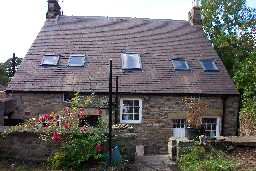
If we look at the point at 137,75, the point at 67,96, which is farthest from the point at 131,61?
the point at 67,96

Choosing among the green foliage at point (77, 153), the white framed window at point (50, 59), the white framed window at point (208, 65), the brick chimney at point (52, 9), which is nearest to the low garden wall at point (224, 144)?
the green foliage at point (77, 153)

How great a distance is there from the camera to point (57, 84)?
1820 cm

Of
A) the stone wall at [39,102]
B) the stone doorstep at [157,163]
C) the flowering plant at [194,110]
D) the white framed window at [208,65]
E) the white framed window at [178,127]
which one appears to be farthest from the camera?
the white framed window at [208,65]

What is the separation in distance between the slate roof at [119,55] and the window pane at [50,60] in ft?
0.92

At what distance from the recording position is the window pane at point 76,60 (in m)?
19.4

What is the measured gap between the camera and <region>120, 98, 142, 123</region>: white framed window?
18172mm

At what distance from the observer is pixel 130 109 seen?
18.3 m

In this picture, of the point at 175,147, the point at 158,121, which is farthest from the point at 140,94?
the point at 175,147

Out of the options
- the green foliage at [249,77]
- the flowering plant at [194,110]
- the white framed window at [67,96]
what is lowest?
the flowering plant at [194,110]

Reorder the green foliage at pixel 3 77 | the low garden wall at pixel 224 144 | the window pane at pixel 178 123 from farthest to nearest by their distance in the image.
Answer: the green foliage at pixel 3 77
the window pane at pixel 178 123
the low garden wall at pixel 224 144

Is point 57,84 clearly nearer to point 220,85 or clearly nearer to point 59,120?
point 59,120

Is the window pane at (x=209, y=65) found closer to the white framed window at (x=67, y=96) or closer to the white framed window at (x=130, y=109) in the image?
the white framed window at (x=130, y=109)

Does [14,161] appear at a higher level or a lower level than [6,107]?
lower

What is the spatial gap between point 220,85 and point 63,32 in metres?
9.18
